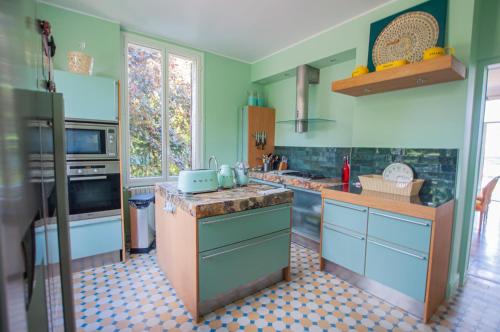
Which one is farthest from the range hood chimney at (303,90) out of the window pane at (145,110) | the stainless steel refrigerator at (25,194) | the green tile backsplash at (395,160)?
the stainless steel refrigerator at (25,194)

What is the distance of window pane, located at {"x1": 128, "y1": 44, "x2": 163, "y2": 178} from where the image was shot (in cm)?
314

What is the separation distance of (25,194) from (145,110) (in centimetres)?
319

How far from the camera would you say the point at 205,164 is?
3.76m

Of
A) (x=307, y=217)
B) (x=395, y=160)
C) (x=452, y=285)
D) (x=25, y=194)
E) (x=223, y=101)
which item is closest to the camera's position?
(x=25, y=194)

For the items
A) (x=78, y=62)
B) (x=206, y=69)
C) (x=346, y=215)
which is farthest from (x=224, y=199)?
(x=206, y=69)

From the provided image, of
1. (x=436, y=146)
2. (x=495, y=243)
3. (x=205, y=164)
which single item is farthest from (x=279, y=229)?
(x=495, y=243)

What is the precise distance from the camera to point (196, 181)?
1891 millimetres

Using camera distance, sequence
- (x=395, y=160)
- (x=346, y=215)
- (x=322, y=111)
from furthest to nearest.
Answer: (x=322, y=111) < (x=395, y=160) < (x=346, y=215)

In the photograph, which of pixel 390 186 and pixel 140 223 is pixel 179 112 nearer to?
pixel 140 223

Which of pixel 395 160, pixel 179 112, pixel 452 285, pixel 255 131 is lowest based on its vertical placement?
pixel 452 285

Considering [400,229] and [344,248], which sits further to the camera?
[344,248]

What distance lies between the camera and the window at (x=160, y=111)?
3.14 meters

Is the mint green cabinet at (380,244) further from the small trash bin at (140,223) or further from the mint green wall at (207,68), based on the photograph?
the mint green wall at (207,68)

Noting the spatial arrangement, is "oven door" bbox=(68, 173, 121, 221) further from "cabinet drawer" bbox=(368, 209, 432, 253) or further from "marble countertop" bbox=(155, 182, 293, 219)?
"cabinet drawer" bbox=(368, 209, 432, 253)
